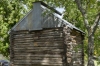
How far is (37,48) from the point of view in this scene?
19828mm

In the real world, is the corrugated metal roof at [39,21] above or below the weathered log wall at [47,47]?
above

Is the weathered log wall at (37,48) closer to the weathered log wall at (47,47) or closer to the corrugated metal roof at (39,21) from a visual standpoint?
the weathered log wall at (47,47)

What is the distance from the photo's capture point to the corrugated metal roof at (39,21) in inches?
764

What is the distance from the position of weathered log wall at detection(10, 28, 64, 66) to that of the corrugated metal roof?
1.47 ft

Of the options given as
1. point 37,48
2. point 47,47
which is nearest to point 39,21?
point 37,48

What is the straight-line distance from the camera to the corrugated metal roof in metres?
19.4

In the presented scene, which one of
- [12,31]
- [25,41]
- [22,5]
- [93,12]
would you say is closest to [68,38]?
[93,12]

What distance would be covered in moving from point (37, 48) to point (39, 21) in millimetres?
2476

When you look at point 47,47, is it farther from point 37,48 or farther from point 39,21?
point 39,21

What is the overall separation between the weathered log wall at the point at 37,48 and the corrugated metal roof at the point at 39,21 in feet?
1.47

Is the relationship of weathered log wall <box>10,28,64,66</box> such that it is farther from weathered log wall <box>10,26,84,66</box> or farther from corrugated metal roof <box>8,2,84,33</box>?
corrugated metal roof <box>8,2,84,33</box>

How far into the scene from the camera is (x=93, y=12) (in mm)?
17094

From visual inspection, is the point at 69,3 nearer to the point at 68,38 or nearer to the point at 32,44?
the point at 68,38

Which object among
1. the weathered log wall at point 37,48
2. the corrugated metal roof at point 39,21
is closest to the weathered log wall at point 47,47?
the weathered log wall at point 37,48
